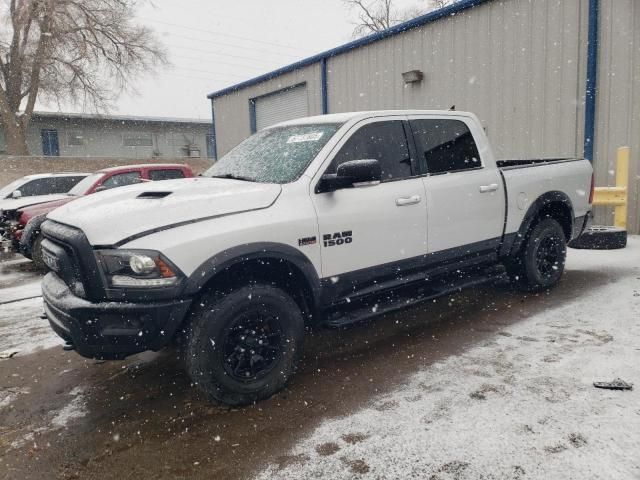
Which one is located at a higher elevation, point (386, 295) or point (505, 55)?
point (505, 55)

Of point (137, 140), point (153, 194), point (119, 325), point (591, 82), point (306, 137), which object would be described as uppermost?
point (137, 140)

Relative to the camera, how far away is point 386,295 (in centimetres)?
406

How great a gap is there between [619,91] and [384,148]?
6.59 m

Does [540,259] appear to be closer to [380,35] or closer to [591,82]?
[591,82]

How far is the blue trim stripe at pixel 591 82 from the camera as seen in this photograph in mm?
8625

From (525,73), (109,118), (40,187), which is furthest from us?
(109,118)

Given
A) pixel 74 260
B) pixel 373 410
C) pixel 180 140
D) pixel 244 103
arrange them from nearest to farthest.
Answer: pixel 74 260, pixel 373 410, pixel 244 103, pixel 180 140

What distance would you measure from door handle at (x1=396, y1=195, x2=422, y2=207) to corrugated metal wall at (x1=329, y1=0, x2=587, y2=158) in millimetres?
6647

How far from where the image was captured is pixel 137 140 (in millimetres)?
33594

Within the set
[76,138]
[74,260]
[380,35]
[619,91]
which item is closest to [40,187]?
[380,35]

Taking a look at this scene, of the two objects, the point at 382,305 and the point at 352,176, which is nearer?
the point at 352,176

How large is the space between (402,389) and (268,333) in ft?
3.23

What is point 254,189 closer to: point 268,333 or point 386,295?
point 268,333

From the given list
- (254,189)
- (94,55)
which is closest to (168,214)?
(254,189)
